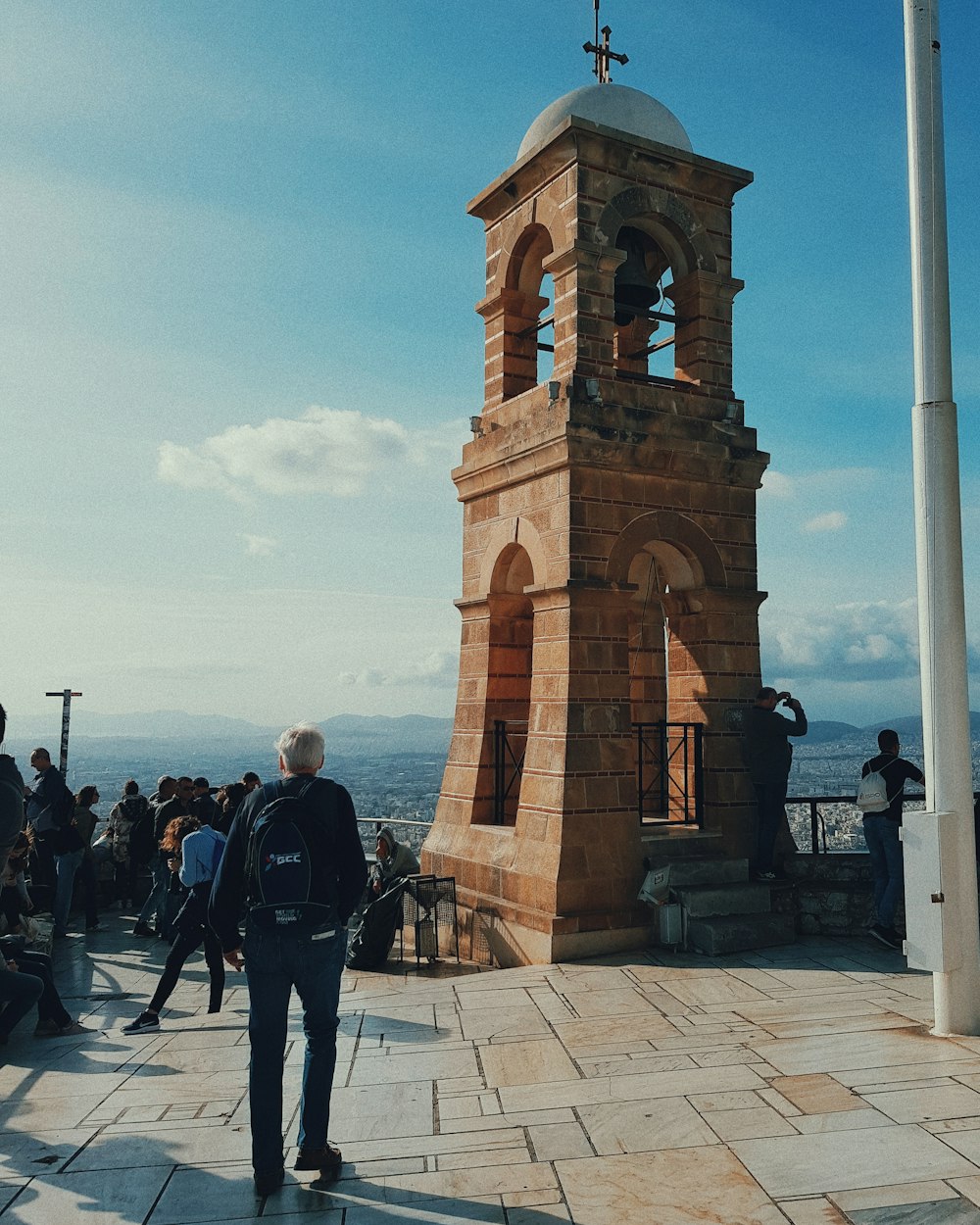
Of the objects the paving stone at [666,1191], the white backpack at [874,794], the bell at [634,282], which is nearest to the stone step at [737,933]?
the white backpack at [874,794]

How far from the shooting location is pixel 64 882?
10.5 metres

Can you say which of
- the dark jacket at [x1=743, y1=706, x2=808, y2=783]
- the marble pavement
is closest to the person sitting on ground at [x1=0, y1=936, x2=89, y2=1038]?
the marble pavement

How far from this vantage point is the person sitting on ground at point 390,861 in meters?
10.2

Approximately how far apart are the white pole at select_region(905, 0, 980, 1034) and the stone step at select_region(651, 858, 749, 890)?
130 inches

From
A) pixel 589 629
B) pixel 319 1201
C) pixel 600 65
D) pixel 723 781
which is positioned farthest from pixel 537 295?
pixel 319 1201

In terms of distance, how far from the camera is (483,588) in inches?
437

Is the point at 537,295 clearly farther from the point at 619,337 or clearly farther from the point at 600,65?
the point at 600,65

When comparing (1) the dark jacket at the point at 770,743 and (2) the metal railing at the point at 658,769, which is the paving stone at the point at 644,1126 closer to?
(2) the metal railing at the point at 658,769

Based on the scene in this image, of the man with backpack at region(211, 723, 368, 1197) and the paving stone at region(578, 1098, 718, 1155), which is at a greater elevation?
the man with backpack at region(211, 723, 368, 1197)

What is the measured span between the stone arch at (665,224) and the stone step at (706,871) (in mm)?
6108

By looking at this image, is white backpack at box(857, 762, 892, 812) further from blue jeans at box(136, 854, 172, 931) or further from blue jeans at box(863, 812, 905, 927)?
blue jeans at box(136, 854, 172, 931)

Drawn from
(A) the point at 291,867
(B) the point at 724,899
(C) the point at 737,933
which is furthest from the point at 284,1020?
(B) the point at 724,899

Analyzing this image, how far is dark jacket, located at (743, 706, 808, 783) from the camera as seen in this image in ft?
31.9

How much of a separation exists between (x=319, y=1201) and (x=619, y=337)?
10314mm
